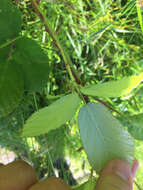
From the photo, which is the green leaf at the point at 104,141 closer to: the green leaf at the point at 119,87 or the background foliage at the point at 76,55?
the green leaf at the point at 119,87

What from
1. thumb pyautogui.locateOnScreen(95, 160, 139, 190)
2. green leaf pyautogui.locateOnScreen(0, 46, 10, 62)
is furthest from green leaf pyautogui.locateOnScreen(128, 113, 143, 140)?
green leaf pyautogui.locateOnScreen(0, 46, 10, 62)

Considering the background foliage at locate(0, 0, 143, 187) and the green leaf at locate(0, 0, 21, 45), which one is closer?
the green leaf at locate(0, 0, 21, 45)

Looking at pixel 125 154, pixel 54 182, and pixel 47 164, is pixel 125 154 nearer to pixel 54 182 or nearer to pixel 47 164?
pixel 54 182

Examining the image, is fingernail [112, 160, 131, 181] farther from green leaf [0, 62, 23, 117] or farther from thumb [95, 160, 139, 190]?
green leaf [0, 62, 23, 117]

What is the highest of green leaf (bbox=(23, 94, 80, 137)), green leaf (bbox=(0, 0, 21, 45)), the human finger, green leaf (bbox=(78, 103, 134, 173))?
green leaf (bbox=(0, 0, 21, 45))

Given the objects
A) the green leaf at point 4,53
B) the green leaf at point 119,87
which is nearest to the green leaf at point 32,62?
the green leaf at point 4,53

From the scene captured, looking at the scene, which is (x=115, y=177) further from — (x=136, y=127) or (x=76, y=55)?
(x=76, y=55)

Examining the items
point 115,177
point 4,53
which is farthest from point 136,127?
point 4,53
